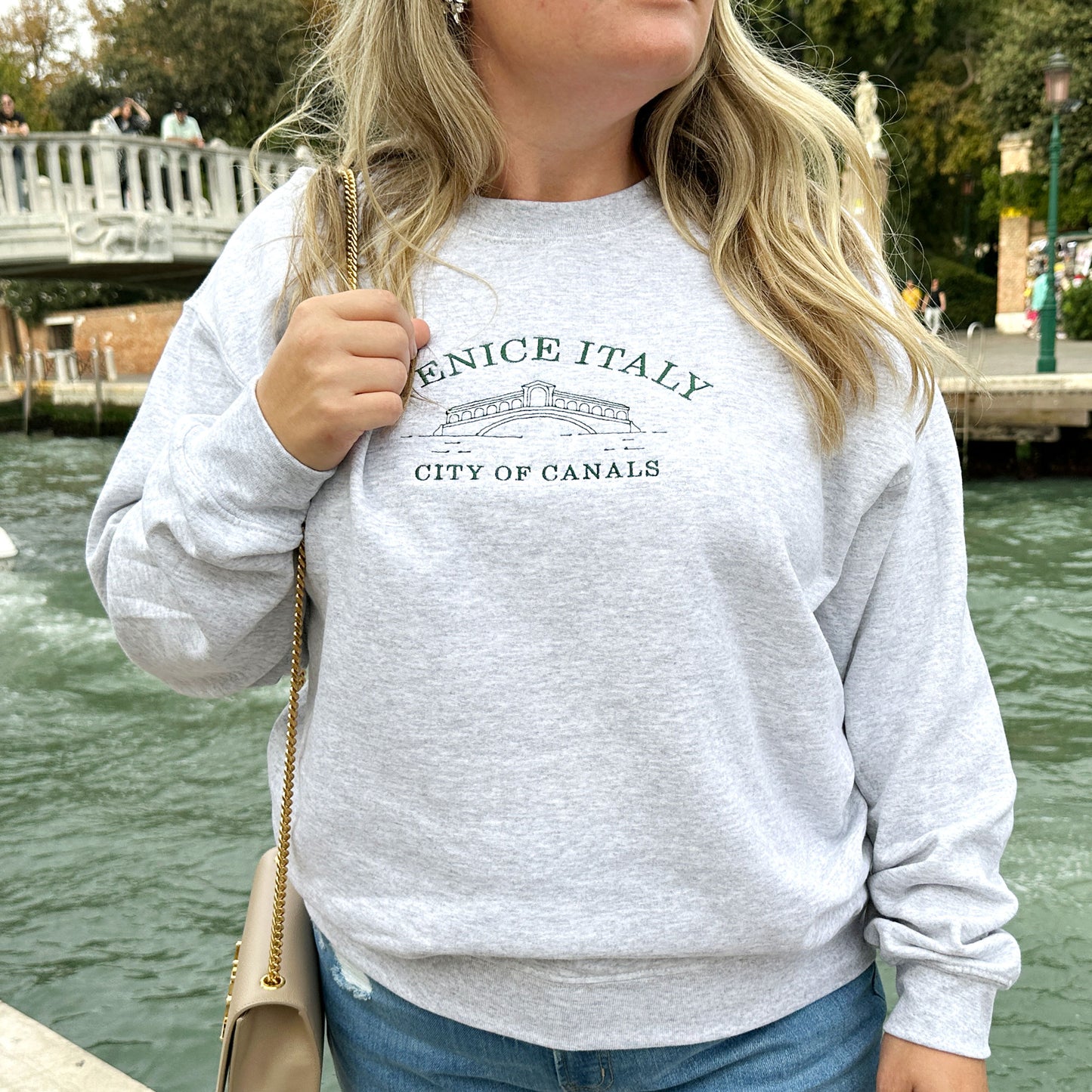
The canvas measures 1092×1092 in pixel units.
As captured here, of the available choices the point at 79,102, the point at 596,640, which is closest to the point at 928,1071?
the point at 596,640

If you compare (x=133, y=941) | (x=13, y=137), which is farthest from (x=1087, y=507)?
(x=13, y=137)

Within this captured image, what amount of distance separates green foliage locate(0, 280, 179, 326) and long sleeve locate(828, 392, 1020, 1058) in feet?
94.6

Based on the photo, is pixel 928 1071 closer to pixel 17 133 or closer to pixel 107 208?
pixel 107 208

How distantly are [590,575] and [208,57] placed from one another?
26302mm

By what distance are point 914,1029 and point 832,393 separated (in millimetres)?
498

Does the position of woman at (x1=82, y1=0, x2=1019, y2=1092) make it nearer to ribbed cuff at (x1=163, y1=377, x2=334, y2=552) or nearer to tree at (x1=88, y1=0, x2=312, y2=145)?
ribbed cuff at (x1=163, y1=377, x2=334, y2=552)

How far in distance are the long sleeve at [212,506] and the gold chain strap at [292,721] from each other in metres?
0.02

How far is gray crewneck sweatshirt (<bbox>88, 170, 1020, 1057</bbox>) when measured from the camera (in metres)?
0.92

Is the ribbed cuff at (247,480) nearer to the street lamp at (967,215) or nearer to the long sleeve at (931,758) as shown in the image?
the long sleeve at (931,758)

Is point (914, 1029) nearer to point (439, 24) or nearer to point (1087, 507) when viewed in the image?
point (439, 24)

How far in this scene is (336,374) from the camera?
3.05ft

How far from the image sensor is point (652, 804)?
3.06 feet

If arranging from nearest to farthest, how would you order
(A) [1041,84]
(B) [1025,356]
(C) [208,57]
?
1. (B) [1025,356]
2. (A) [1041,84]
3. (C) [208,57]

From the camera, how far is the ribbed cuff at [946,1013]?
100 centimetres
